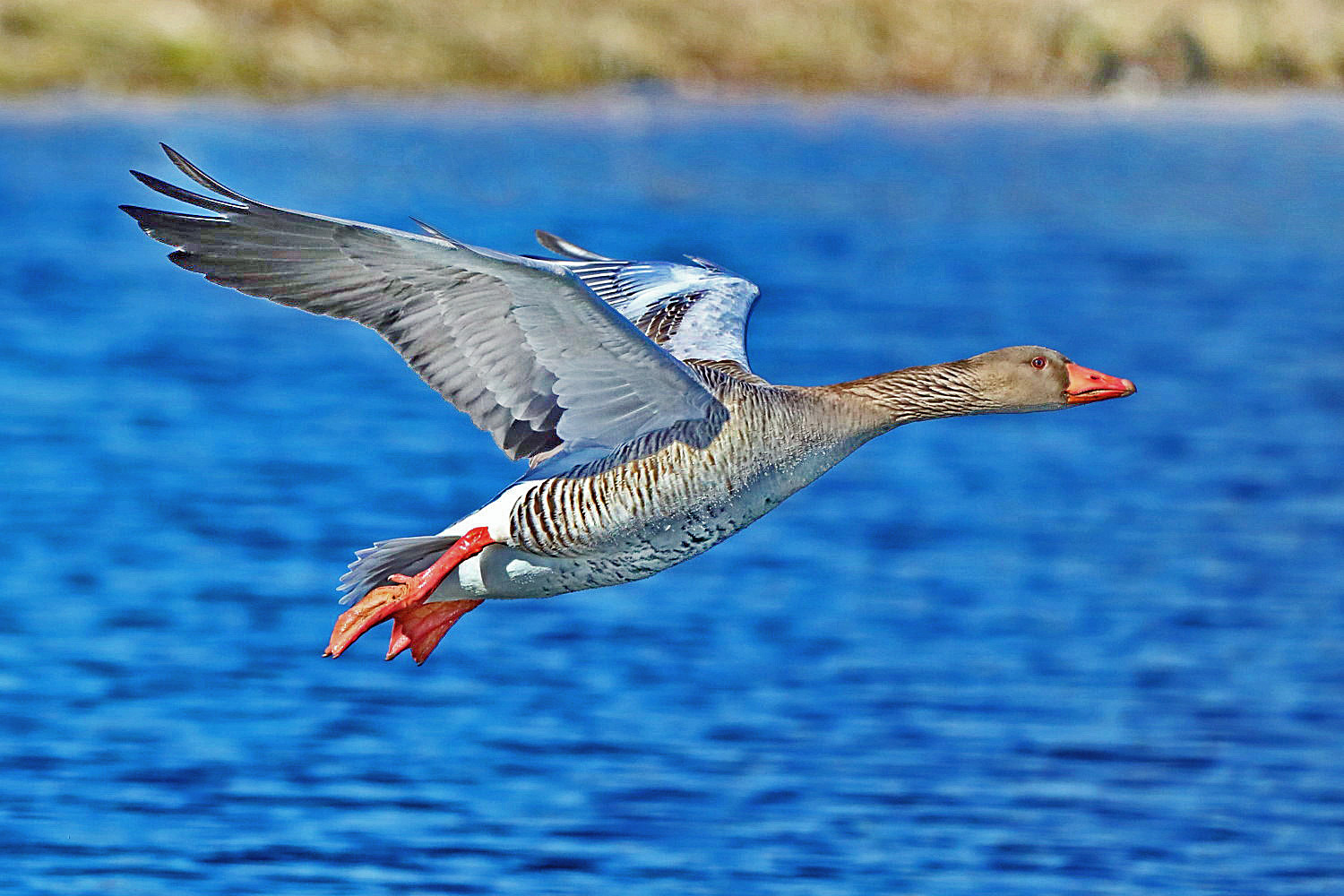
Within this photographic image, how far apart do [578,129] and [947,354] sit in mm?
27304

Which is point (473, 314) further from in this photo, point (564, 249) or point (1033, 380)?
point (564, 249)

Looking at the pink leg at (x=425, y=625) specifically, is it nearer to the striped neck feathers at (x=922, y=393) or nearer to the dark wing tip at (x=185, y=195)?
the striped neck feathers at (x=922, y=393)

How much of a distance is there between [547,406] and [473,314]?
592 mm

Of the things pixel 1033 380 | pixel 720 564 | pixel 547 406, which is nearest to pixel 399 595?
pixel 547 406

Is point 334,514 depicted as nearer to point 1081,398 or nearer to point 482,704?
point 482,704

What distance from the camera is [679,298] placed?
406 inches

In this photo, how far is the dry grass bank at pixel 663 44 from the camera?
50719mm

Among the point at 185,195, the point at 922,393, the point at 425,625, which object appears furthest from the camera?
the point at 425,625

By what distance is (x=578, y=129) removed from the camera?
54031mm

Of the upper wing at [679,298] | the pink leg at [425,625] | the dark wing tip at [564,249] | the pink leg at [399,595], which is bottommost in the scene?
the pink leg at [399,595]

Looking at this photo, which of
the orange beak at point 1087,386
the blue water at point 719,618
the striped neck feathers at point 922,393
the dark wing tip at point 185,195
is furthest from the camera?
the blue water at point 719,618

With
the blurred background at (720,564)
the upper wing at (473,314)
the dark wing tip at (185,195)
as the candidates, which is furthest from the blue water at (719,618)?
the dark wing tip at (185,195)

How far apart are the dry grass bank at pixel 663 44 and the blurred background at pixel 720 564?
1.61ft

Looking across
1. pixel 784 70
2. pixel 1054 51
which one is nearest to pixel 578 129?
pixel 784 70
